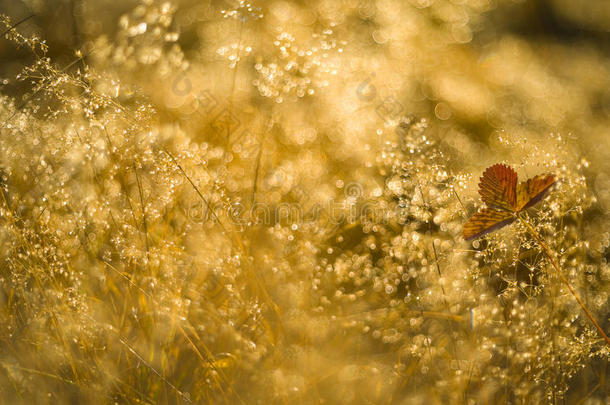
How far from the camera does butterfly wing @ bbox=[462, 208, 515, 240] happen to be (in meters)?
0.44

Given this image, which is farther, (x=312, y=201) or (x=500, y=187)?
(x=312, y=201)

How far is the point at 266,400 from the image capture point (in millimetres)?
633

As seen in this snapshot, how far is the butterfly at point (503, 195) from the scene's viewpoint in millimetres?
430

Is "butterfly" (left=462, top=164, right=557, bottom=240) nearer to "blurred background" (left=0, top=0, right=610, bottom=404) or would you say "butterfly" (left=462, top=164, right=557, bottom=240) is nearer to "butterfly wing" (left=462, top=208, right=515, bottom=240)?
"butterfly wing" (left=462, top=208, right=515, bottom=240)

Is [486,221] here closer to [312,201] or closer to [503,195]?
[503,195]

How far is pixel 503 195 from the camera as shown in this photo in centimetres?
44

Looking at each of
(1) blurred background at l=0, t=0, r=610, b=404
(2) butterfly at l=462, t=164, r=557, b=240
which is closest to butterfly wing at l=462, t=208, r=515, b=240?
(2) butterfly at l=462, t=164, r=557, b=240

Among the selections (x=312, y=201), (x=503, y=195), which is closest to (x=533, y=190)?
(x=503, y=195)

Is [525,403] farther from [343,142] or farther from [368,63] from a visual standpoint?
[368,63]

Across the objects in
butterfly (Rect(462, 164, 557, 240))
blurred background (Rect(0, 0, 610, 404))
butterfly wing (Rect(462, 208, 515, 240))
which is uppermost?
butterfly (Rect(462, 164, 557, 240))

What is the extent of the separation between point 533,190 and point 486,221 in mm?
49

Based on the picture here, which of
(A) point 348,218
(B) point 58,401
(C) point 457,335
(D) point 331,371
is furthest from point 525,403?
(B) point 58,401

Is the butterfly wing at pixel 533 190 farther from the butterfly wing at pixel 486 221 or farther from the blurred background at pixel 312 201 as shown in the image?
the blurred background at pixel 312 201

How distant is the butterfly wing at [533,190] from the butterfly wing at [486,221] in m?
0.02
